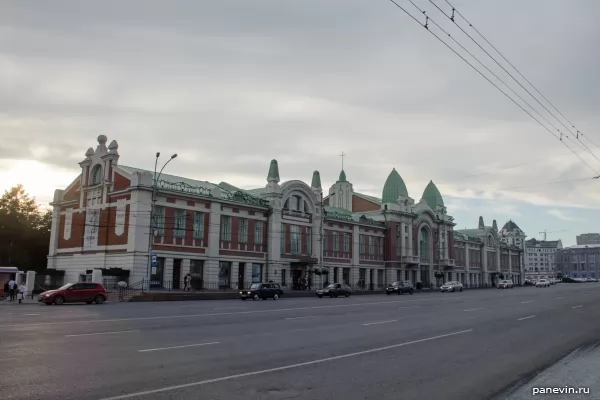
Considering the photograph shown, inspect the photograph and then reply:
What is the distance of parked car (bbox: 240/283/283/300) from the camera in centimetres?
4138

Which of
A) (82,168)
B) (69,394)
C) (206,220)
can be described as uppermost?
(82,168)

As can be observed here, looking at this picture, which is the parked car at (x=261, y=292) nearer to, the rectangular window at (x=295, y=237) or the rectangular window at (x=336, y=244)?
the rectangular window at (x=295, y=237)

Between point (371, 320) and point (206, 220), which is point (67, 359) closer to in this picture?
point (371, 320)

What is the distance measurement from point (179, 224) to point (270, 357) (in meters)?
37.9

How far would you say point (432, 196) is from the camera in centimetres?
9300

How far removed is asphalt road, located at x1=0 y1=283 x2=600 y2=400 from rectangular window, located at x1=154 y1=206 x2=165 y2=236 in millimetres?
25952

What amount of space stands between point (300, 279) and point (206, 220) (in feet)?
48.5

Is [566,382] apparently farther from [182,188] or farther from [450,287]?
[450,287]

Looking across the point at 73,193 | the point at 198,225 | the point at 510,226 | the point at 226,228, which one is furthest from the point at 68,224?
the point at 510,226

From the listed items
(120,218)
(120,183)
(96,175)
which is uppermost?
(96,175)

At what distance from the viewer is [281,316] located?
77.9 ft

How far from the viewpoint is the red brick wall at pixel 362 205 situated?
8225cm

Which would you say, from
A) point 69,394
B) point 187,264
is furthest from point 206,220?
point 69,394

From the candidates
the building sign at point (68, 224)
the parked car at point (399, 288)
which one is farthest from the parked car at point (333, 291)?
the building sign at point (68, 224)
